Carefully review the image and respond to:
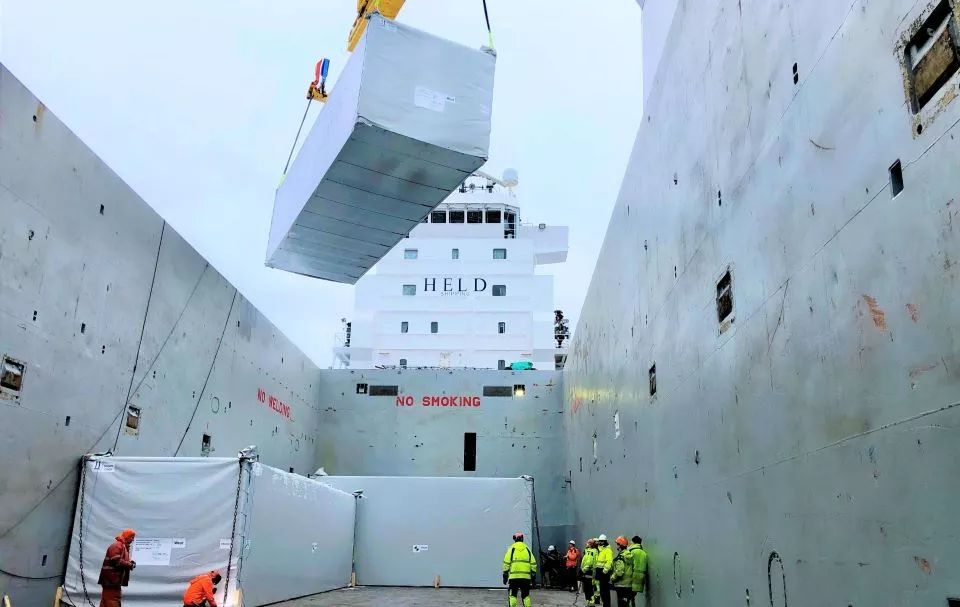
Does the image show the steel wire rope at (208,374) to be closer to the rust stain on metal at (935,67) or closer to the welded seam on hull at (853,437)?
the welded seam on hull at (853,437)

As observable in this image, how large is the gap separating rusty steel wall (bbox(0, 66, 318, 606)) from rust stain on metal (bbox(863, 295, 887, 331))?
7490 millimetres

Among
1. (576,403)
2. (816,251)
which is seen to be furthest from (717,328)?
(576,403)

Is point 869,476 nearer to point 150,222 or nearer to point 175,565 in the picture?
point 175,565

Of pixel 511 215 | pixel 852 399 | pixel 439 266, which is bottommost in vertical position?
pixel 852 399

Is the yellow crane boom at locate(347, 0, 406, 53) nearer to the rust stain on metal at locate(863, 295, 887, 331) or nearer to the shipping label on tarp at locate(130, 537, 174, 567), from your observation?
the shipping label on tarp at locate(130, 537, 174, 567)

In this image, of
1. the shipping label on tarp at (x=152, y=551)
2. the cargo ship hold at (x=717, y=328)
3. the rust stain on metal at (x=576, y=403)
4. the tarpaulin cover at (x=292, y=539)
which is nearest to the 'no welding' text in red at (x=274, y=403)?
the cargo ship hold at (x=717, y=328)

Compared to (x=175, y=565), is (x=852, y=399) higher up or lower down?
higher up

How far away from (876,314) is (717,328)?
253 cm

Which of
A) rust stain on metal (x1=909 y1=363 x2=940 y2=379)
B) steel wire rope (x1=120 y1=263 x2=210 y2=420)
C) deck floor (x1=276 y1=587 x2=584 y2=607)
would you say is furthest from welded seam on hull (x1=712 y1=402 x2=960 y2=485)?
steel wire rope (x1=120 y1=263 x2=210 y2=420)

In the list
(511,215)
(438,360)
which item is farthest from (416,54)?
(511,215)

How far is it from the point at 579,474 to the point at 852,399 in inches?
465

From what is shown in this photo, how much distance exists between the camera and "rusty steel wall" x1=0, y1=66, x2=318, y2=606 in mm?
7590

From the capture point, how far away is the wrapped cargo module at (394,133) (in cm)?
767

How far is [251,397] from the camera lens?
1392 centimetres
